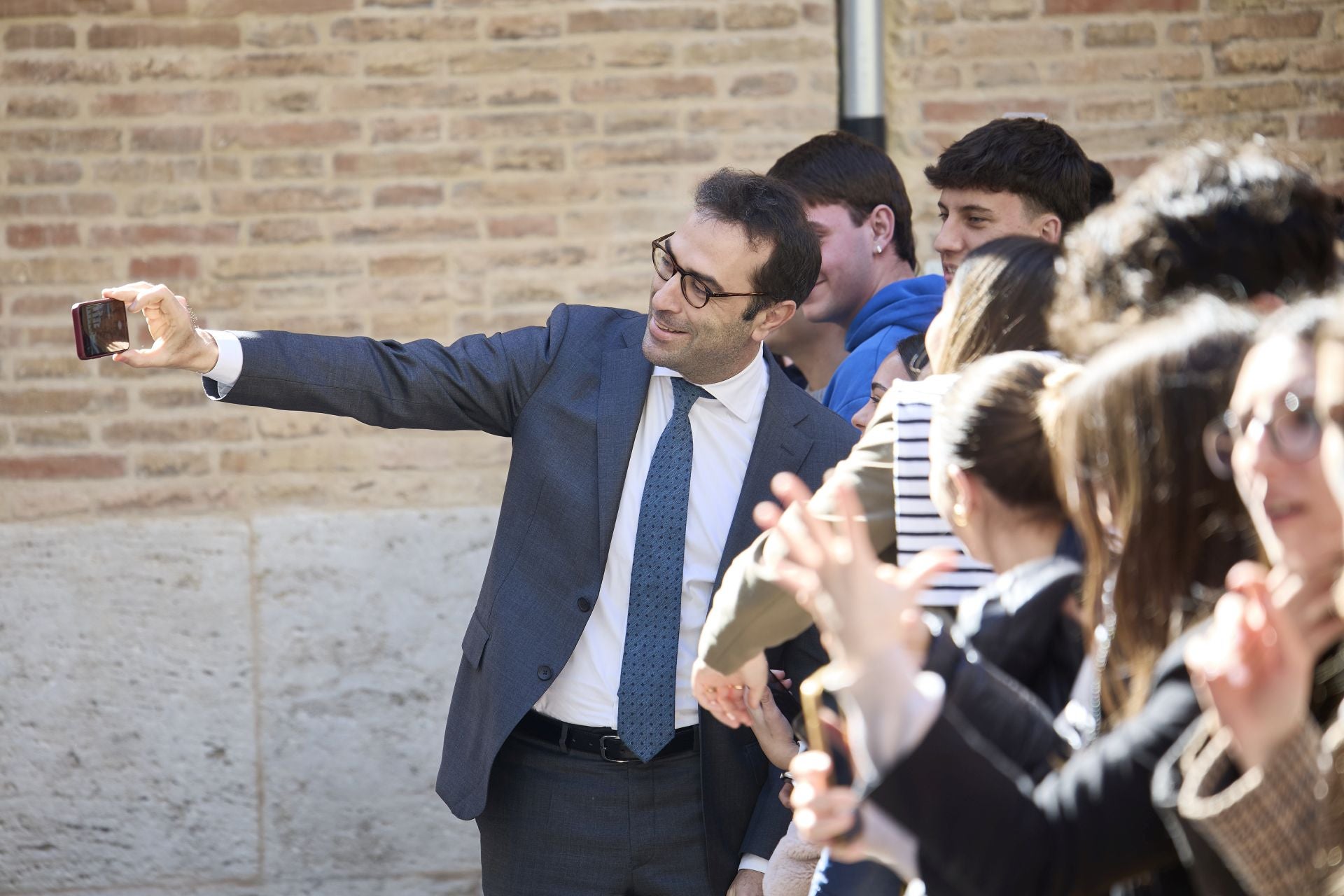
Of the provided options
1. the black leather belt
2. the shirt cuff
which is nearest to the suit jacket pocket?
the black leather belt

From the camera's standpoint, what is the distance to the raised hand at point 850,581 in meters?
1.32

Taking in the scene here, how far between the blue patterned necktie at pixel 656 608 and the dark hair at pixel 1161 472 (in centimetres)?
154

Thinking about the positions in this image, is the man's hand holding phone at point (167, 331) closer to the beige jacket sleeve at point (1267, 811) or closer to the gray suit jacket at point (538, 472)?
the gray suit jacket at point (538, 472)

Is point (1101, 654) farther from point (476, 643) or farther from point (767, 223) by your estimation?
point (767, 223)

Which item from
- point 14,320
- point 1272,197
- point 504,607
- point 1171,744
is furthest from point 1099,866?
point 14,320

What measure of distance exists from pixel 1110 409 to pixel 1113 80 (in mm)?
3280

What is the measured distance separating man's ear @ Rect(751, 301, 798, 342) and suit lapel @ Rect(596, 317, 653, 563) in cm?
25

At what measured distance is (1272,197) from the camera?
5.55 ft

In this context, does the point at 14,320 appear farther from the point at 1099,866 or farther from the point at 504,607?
the point at 1099,866

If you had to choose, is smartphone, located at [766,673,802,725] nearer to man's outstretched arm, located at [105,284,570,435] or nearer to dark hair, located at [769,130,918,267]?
man's outstretched arm, located at [105,284,570,435]

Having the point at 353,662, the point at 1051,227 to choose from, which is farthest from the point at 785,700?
the point at 353,662

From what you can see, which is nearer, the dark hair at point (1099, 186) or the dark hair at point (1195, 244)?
the dark hair at point (1195, 244)

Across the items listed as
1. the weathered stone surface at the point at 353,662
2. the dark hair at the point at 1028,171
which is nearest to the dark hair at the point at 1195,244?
the dark hair at the point at 1028,171

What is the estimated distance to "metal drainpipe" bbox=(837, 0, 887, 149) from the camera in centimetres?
430
